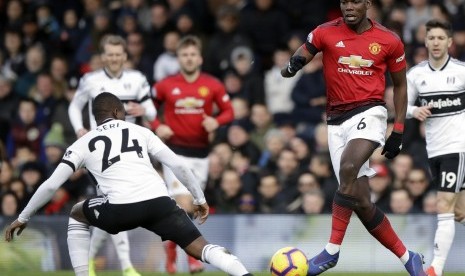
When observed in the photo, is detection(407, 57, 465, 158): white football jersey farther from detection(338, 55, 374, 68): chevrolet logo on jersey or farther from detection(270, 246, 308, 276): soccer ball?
detection(270, 246, 308, 276): soccer ball

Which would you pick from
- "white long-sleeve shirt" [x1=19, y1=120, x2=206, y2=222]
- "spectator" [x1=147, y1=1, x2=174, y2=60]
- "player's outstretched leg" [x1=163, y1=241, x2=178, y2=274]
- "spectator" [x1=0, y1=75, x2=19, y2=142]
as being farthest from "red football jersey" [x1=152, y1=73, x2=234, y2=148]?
"spectator" [x1=0, y1=75, x2=19, y2=142]


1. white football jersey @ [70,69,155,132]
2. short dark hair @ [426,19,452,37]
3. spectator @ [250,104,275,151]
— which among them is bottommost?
spectator @ [250,104,275,151]

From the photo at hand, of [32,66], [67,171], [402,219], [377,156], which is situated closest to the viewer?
[67,171]

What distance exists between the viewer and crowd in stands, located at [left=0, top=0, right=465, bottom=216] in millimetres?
17328

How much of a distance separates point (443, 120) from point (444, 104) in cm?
17

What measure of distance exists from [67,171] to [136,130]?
72 cm

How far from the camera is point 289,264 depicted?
450 inches

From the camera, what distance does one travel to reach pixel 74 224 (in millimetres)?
11195

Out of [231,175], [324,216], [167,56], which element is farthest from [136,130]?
[167,56]

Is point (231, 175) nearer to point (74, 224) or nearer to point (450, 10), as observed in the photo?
point (450, 10)

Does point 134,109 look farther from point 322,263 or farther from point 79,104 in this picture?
point 322,263

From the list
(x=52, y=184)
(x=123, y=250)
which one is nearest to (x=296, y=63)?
(x=52, y=184)

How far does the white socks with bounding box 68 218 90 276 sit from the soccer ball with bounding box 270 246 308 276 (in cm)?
175

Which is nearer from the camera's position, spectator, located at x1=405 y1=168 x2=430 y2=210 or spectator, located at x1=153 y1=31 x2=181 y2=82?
spectator, located at x1=405 y1=168 x2=430 y2=210
